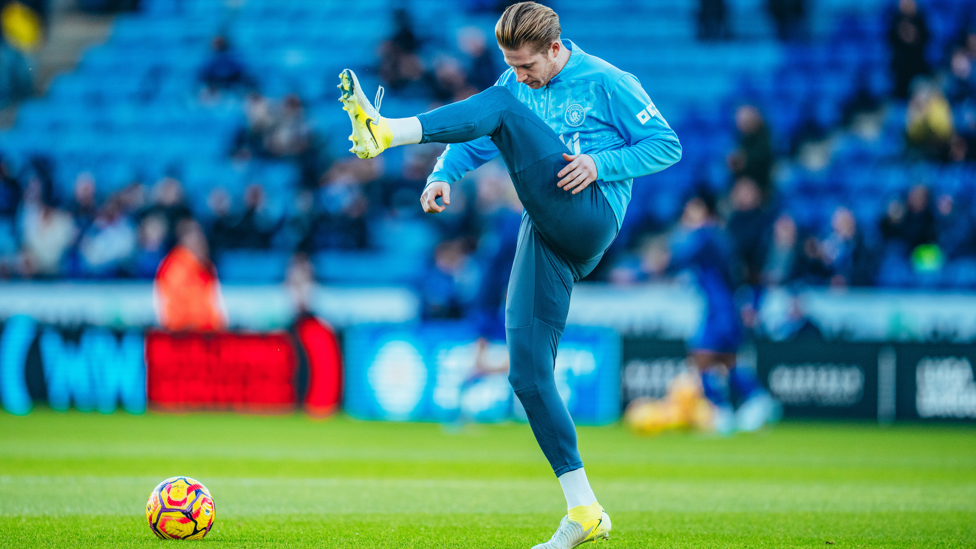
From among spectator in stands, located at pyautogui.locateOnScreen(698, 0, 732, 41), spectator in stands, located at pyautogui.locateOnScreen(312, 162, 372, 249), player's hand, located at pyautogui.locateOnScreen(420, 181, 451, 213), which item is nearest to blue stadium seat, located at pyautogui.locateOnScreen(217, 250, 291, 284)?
spectator in stands, located at pyautogui.locateOnScreen(312, 162, 372, 249)

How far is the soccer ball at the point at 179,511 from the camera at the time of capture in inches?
183

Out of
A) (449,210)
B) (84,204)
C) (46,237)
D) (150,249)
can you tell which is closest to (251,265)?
(150,249)

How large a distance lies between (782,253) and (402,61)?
704 centimetres

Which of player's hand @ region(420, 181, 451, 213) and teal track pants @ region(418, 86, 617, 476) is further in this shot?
player's hand @ region(420, 181, 451, 213)

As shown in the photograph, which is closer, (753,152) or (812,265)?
(812,265)

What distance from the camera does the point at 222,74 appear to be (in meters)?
19.2

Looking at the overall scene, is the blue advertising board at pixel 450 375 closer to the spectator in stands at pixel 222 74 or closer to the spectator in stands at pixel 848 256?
the spectator in stands at pixel 848 256

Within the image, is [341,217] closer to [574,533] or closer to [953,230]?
[953,230]

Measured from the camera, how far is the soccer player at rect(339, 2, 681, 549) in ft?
13.8

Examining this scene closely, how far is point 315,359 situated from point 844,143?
897cm

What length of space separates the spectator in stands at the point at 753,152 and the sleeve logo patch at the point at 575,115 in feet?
35.2

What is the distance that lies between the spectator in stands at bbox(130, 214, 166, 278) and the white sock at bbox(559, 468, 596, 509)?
1206 cm

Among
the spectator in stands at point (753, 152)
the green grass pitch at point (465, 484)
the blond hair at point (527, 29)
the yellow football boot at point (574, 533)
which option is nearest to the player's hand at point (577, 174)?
the blond hair at point (527, 29)

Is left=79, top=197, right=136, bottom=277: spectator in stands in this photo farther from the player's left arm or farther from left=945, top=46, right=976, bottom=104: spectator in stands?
the player's left arm
